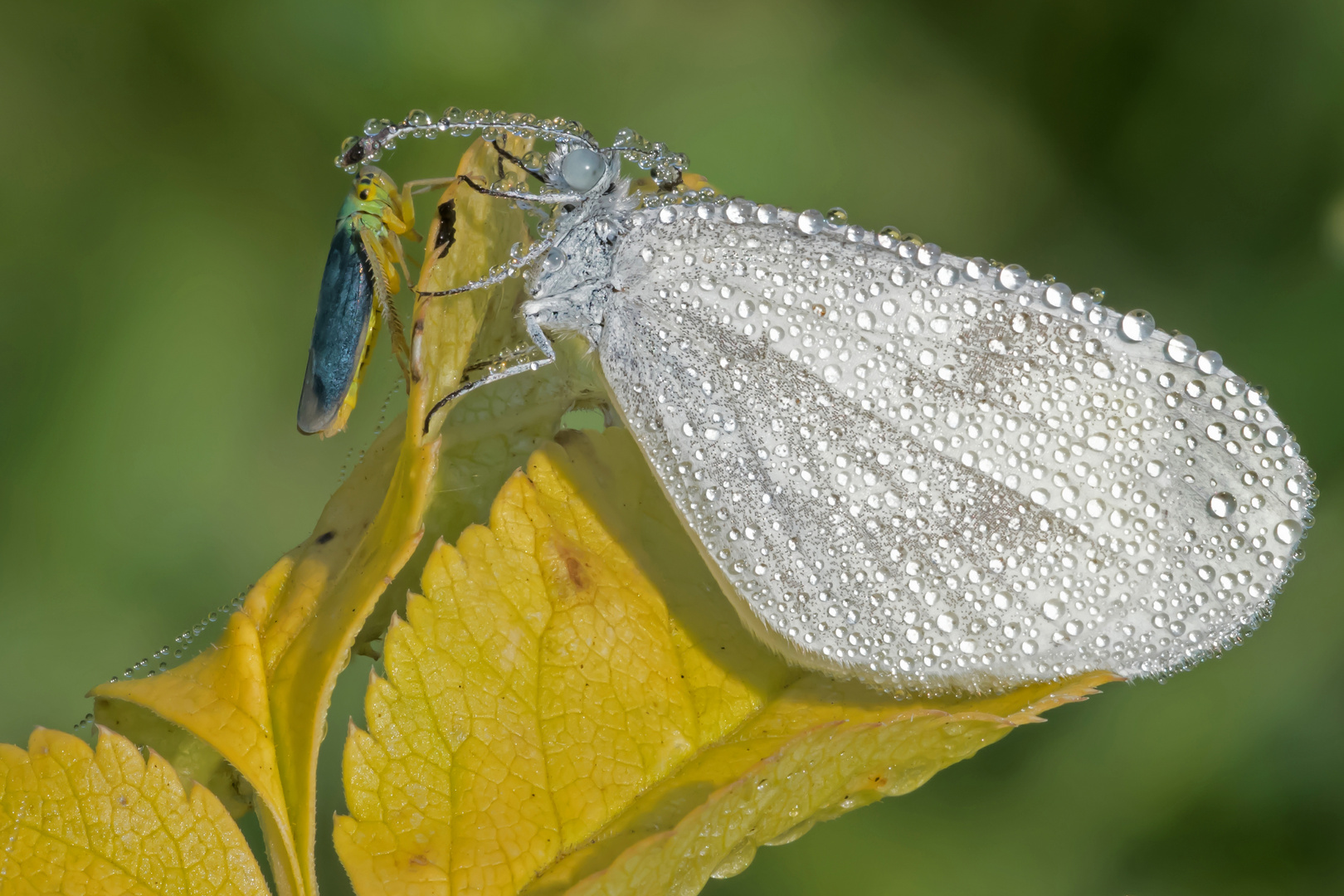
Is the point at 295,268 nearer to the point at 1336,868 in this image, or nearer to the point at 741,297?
the point at 741,297

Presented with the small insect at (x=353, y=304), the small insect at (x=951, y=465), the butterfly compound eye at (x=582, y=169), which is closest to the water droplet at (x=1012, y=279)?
the small insect at (x=951, y=465)

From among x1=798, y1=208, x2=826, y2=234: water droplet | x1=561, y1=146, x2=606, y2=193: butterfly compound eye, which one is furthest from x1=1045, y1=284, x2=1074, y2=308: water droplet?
x1=561, y1=146, x2=606, y2=193: butterfly compound eye

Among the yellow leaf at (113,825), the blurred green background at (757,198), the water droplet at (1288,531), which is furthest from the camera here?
the blurred green background at (757,198)

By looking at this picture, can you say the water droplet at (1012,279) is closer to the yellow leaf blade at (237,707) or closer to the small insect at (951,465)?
the small insect at (951,465)

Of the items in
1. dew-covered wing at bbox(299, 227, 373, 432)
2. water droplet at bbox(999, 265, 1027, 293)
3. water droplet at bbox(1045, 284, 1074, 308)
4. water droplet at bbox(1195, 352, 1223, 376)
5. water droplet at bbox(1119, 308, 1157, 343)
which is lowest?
water droplet at bbox(1195, 352, 1223, 376)

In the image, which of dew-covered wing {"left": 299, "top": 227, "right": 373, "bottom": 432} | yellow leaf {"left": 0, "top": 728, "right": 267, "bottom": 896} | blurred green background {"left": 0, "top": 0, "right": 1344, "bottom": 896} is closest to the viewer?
yellow leaf {"left": 0, "top": 728, "right": 267, "bottom": 896}

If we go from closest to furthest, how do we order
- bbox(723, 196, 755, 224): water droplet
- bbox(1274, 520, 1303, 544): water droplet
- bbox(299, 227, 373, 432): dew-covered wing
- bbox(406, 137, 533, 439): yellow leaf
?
bbox(406, 137, 533, 439): yellow leaf → bbox(1274, 520, 1303, 544): water droplet → bbox(723, 196, 755, 224): water droplet → bbox(299, 227, 373, 432): dew-covered wing

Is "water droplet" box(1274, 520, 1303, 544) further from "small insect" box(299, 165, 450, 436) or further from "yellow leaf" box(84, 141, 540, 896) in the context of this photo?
"small insect" box(299, 165, 450, 436)
